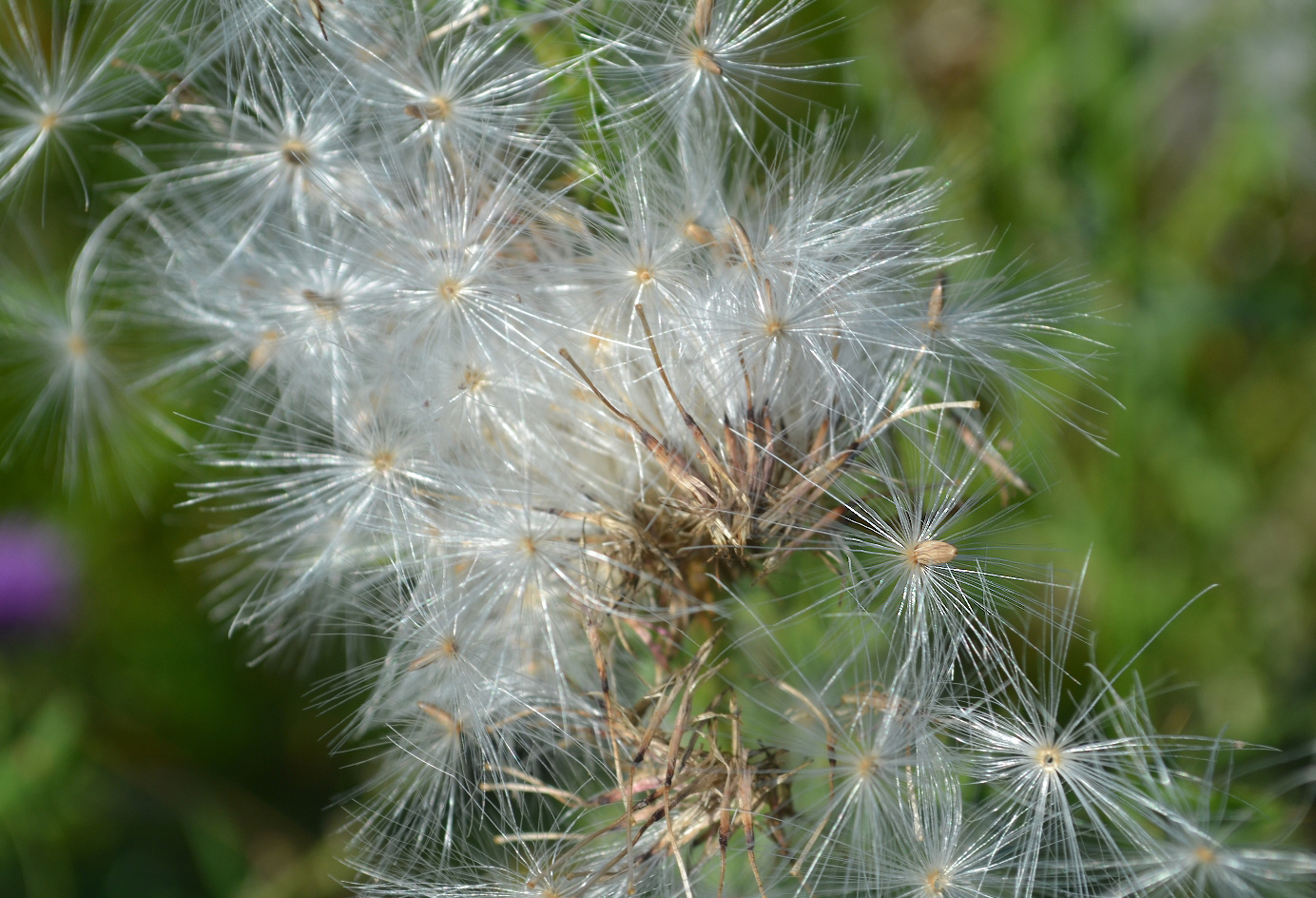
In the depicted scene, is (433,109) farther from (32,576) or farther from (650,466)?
(32,576)

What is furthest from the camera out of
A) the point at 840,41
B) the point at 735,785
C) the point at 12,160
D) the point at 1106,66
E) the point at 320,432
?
the point at 840,41

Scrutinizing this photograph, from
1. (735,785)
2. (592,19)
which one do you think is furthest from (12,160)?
(735,785)

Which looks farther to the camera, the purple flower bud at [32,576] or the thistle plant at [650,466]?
the purple flower bud at [32,576]

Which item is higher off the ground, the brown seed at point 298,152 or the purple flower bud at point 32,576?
the brown seed at point 298,152

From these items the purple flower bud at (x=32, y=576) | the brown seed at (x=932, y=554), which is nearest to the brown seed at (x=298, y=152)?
the brown seed at (x=932, y=554)

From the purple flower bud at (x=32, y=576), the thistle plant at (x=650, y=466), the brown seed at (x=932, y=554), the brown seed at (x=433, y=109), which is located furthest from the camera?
the purple flower bud at (x=32, y=576)

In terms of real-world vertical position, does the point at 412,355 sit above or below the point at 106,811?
above

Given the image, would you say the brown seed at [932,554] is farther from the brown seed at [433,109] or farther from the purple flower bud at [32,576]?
the purple flower bud at [32,576]

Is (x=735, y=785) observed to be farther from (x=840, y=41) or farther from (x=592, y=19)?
(x=840, y=41)

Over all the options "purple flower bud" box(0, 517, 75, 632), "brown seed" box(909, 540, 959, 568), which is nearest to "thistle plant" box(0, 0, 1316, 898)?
"brown seed" box(909, 540, 959, 568)
